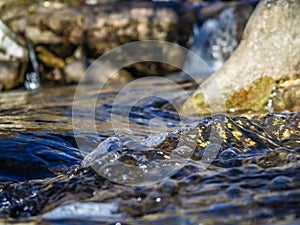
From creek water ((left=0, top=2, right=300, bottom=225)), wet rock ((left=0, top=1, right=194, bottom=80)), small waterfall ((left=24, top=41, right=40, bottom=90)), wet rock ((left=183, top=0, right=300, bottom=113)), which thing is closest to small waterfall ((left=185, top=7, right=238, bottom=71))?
wet rock ((left=0, top=1, right=194, bottom=80))

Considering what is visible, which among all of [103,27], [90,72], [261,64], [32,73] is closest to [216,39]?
[103,27]

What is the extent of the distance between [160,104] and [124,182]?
3126mm

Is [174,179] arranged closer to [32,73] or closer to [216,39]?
[216,39]

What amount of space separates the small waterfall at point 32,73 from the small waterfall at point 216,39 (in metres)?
2.97

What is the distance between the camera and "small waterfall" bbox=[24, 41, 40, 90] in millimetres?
9852

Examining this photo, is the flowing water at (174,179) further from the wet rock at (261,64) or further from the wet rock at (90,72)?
the wet rock at (90,72)

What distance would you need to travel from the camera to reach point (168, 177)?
7.80ft

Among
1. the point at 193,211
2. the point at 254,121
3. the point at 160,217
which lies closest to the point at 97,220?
the point at 160,217

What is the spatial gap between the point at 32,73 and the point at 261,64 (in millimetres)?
6071

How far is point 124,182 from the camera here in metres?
2.38

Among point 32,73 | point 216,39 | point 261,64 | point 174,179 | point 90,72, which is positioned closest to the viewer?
point 174,179

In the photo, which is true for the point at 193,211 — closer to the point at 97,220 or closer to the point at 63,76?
the point at 97,220

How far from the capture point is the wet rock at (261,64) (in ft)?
16.3

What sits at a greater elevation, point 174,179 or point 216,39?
point 216,39
